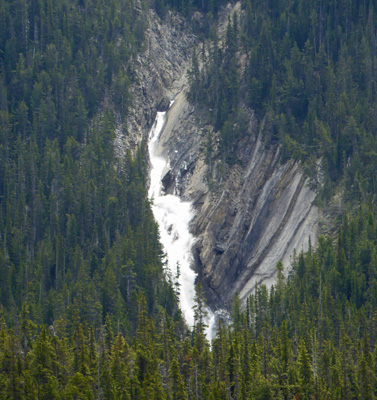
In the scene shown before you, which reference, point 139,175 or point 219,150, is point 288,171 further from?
point 139,175

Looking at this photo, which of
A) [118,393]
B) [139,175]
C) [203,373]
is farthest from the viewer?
[139,175]

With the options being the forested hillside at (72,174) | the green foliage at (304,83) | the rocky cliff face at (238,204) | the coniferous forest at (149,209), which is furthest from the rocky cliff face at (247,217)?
the forested hillside at (72,174)

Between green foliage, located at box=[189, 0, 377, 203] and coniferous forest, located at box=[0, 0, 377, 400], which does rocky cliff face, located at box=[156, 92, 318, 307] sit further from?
green foliage, located at box=[189, 0, 377, 203]

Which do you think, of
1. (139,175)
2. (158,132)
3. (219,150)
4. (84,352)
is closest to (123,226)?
(139,175)

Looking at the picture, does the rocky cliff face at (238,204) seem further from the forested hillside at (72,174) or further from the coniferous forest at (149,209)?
the forested hillside at (72,174)

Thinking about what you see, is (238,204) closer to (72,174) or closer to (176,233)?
(176,233)

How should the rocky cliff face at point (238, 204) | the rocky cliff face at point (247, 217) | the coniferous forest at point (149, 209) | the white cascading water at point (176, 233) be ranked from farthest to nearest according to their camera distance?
the white cascading water at point (176, 233), the rocky cliff face at point (238, 204), the rocky cliff face at point (247, 217), the coniferous forest at point (149, 209)

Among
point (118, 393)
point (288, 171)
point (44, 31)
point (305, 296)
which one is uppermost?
point (44, 31)
